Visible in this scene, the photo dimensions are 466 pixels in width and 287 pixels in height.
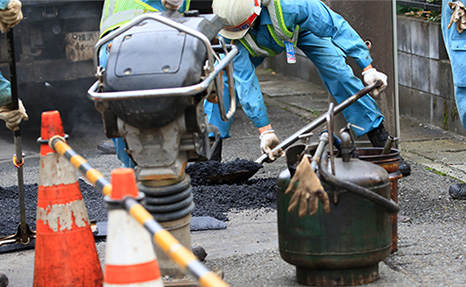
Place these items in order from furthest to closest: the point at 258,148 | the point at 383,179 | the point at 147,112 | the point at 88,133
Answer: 1. the point at 88,133
2. the point at 258,148
3. the point at 383,179
4. the point at 147,112

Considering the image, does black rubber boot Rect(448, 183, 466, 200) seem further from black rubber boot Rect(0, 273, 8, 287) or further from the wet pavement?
black rubber boot Rect(0, 273, 8, 287)

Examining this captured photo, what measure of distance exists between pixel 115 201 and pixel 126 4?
7.01ft

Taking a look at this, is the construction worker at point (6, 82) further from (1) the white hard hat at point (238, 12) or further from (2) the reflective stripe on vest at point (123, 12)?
(1) the white hard hat at point (238, 12)

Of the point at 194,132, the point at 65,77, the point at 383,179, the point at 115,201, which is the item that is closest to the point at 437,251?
the point at 383,179

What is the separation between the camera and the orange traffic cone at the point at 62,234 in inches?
125

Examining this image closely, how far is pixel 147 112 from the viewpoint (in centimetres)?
285

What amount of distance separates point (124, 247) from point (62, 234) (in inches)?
39.8

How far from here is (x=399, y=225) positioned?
427cm

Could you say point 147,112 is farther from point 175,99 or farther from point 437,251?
point 437,251

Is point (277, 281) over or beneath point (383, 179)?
beneath

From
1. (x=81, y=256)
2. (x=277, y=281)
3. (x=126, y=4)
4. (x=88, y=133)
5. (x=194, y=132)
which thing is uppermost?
(x=126, y=4)

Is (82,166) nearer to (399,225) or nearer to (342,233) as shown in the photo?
(342,233)

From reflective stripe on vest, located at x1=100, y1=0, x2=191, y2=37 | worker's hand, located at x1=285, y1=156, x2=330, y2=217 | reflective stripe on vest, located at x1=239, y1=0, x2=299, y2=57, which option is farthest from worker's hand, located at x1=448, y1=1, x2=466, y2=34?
worker's hand, located at x1=285, y1=156, x2=330, y2=217

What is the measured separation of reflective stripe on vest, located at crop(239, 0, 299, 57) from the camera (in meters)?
5.00
